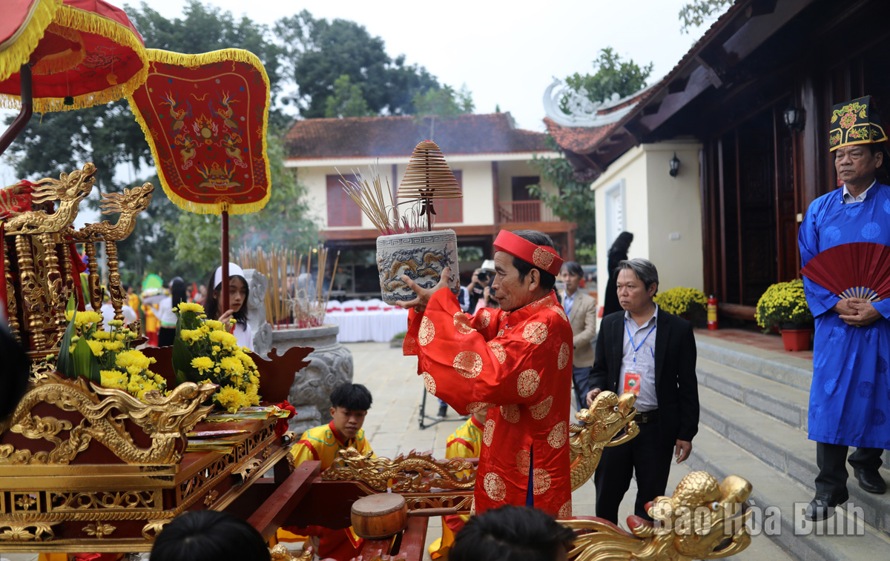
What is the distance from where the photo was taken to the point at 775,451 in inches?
147

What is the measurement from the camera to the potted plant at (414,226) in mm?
1919

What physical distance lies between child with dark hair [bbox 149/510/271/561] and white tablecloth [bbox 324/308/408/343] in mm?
13687

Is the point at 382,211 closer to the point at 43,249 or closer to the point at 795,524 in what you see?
the point at 43,249

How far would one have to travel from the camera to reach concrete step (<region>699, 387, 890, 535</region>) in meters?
2.85

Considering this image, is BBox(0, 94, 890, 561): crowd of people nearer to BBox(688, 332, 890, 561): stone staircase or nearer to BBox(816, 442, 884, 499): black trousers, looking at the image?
BBox(816, 442, 884, 499): black trousers

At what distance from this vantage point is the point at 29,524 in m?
1.67

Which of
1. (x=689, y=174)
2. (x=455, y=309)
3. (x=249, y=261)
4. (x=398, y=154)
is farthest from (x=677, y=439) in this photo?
(x=398, y=154)

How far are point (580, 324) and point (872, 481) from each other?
249 centimetres

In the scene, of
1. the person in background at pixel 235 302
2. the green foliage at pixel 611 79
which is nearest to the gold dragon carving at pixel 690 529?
the person in background at pixel 235 302

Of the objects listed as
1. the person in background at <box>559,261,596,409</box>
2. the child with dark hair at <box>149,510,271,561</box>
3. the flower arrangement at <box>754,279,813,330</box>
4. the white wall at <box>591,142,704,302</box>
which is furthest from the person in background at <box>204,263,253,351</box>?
the white wall at <box>591,142,704,302</box>

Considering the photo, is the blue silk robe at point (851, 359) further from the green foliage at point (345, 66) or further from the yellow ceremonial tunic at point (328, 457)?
the green foliage at point (345, 66)

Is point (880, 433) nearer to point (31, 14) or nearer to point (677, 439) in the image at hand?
point (677, 439)

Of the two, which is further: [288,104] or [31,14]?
[288,104]

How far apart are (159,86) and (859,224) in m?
3.44
